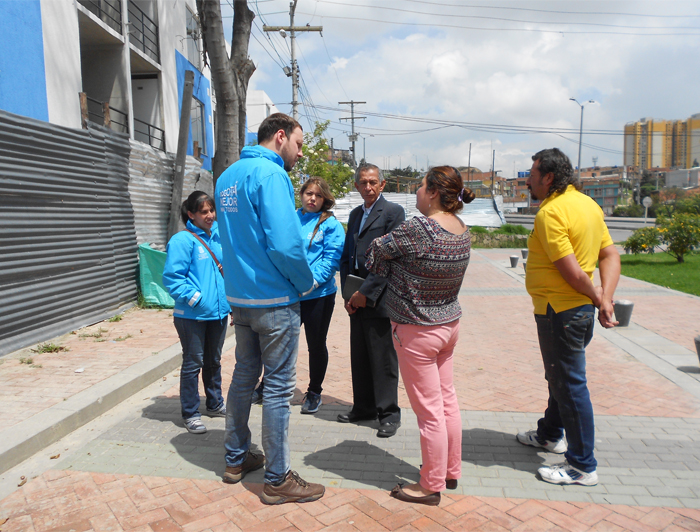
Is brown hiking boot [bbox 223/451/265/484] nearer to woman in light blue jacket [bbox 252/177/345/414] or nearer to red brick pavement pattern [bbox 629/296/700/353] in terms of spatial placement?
woman in light blue jacket [bbox 252/177/345/414]

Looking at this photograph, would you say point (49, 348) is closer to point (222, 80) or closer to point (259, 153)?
point (259, 153)

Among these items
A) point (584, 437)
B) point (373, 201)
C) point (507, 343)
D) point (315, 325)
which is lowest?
point (507, 343)

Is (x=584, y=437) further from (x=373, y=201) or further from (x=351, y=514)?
(x=373, y=201)

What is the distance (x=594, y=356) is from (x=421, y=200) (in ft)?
14.5

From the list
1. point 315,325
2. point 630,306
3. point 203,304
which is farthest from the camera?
point 630,306

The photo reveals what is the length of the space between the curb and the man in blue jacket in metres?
1.68

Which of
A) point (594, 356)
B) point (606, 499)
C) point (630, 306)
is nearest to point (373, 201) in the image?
point (606, 499)

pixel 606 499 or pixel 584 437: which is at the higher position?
pixel 584 437

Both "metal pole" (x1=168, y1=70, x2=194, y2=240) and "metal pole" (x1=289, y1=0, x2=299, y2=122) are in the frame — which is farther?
"metal pole" (x1=289, y1=0, x2=299, y2=122)

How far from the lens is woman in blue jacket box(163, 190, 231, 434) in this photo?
401 cm

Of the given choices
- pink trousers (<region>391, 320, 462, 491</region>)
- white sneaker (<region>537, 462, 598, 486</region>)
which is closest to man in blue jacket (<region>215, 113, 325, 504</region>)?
pink trousers (<region>391, 320, 462, 491</region>)

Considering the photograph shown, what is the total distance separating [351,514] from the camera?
2.86m

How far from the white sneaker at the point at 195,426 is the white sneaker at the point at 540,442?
2361mm

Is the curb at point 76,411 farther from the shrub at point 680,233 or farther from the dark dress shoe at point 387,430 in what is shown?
the shrub at point 680,233
